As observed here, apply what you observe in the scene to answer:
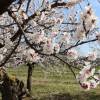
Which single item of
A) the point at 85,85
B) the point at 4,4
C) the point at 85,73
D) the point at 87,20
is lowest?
the point at 85,85

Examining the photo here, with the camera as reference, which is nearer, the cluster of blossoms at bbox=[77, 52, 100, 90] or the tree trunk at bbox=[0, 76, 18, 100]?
the cluster of blossoms at bbox=[77, 52, 100, 90]

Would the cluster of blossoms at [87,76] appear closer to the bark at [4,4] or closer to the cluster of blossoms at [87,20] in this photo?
the cluster of blossoms at [87,20]

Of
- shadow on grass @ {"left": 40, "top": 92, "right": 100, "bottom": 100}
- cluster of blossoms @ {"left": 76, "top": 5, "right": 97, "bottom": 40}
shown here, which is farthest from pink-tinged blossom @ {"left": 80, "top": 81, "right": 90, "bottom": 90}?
shadow on grass @ {"left": 40, "top": 92, "right": 100, "bottom": 100}

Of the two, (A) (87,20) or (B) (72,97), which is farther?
(B) (72,97)

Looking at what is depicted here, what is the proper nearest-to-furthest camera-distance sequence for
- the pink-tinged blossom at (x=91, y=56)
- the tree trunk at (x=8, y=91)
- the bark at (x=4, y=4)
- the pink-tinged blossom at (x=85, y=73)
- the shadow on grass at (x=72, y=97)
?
the bark at (x=4, y=4), the pink-tinged blossom at (x=85, y=73), the pink-tinged blossom at (x=91, y=56), the tree trunk at (x=8, y=91), the shadow on grass at (x=72, y=97)

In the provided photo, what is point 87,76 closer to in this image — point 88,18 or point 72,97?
point 88,18

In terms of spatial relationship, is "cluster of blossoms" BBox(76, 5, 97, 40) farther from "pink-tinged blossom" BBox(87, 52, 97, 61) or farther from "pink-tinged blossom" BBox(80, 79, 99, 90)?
"pink-tinged blossom" BBox(87, 52, 97, 61)

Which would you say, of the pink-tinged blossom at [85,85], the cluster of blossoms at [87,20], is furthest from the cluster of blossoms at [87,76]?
the cluster of blossoms at [87,20]

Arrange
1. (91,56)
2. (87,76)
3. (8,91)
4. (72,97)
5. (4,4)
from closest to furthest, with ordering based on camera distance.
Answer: (4,4) → (87,76) → (91,56) → (8,91) → (72,97)

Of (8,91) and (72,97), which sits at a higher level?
(8,91)

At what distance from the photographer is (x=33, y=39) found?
586 cm

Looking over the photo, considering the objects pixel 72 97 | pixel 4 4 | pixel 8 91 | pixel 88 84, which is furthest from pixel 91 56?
pixel 72 97

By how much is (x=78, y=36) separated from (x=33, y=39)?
6.81ft

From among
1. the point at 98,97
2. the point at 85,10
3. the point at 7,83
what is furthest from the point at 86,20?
the point at 98,97
